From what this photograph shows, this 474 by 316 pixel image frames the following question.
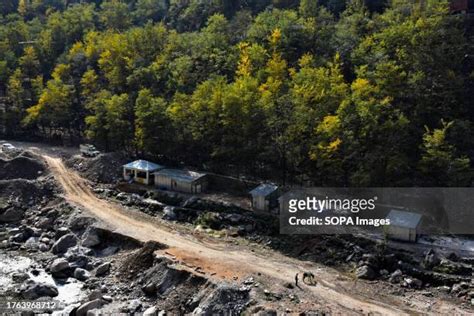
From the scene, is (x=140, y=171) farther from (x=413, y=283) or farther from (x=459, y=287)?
(x=459, y=287)

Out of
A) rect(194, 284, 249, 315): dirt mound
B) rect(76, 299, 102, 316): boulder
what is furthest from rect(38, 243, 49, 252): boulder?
rect(194, 284, 249, 315): dirt mound

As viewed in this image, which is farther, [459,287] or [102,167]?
[102,167]

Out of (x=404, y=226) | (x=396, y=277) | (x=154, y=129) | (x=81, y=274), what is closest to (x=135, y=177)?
(x=154, y=129)

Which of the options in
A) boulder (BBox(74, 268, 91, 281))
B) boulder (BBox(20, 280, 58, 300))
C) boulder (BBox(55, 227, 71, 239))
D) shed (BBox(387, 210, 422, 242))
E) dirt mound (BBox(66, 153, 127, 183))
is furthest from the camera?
dirt mound (BBox(66, 153, 127, 183))

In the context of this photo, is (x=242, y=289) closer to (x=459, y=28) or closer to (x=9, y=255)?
(x=9, y=255)

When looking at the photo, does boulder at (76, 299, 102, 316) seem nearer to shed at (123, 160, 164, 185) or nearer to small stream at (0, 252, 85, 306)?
small stream at (0, 252, 85, 306)

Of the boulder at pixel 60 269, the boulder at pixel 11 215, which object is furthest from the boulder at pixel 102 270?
the boulder at pixel 11 215
